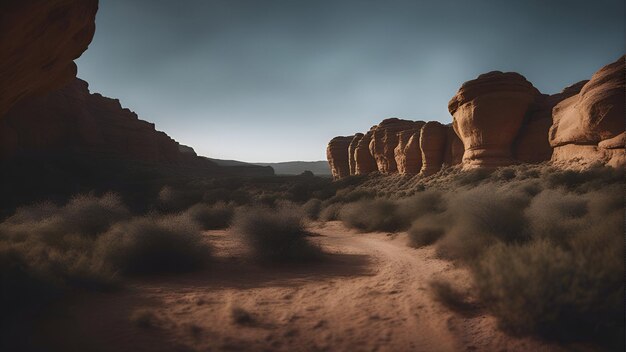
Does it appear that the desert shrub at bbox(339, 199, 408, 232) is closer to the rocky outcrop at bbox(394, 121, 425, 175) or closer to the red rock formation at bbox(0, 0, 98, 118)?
the red rock formation at bbox(0, 0, 98, 118)

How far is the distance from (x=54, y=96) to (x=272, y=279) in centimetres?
4186

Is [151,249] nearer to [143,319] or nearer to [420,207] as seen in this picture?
[143,319]

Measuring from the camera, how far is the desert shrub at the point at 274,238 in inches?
312

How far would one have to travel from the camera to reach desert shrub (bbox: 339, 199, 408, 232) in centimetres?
Answer: 1297

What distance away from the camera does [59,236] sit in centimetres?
803

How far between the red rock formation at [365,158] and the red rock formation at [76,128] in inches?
1295

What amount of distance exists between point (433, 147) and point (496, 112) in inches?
291

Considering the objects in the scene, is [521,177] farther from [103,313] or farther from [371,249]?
[103,313]

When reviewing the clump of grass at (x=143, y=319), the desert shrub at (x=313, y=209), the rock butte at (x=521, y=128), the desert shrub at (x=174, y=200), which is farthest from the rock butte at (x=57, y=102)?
the rock butte at (x=521, y=128)

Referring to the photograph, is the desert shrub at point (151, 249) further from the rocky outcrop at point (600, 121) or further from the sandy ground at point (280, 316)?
the rocky outcrop at point (600, 121)

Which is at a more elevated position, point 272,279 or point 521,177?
point 521,177

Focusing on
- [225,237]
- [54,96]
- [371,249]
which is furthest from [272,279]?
[54,96]

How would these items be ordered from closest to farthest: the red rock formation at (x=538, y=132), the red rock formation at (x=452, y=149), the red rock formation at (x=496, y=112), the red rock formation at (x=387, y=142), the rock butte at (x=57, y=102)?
the rock butte at (x=57, y=102) → the red rock formation at (x=538, y=132) → the red rock formation at (x=496, y=112) → the red rock formation at (x=452, y=149) → the red rock formation at (x=387, y=142)

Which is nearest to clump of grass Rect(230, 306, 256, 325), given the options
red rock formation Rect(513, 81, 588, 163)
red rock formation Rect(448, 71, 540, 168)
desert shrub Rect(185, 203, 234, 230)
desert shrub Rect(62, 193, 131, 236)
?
desert shrub Rect(62, 193, 131, 236)
